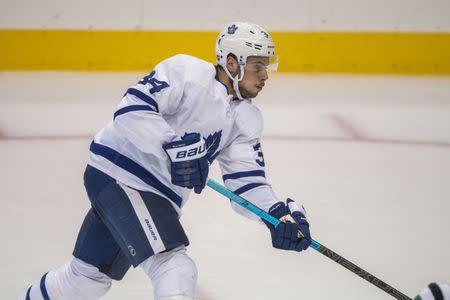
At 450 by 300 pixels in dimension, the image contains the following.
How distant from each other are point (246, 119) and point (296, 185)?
5.87ft

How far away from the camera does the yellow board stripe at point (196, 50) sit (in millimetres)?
6668

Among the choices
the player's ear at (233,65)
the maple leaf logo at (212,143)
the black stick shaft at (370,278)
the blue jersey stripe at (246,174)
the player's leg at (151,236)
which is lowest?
the black stick shaft at (370,278)

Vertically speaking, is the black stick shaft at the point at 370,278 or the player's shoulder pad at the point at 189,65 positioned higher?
the player's shoulder pad at the point at 189,65

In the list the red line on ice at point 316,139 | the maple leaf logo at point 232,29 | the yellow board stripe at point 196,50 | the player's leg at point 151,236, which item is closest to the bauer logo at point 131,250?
the player's leg at point 151,236

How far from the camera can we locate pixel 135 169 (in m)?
2.73

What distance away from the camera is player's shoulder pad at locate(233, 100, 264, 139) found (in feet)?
9.32

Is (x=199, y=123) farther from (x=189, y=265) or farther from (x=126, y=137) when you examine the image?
(x=189, y=265)

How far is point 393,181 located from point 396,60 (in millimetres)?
2421

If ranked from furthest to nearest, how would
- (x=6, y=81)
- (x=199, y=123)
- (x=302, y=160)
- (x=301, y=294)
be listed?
(x=6, y=81)
(x=302, y=160)
(x=301, y=294)
(x=199, y=123)

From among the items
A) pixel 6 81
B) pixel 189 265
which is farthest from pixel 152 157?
pixel 6 81

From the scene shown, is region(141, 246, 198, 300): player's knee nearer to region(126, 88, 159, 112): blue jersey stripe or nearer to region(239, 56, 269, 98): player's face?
region(126, 88, 159, 112): blue jersey stripe

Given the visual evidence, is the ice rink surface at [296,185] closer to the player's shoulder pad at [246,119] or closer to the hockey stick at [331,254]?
the hockey stick at [331,254]

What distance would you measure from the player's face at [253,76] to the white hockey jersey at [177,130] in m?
Answer: 0.05

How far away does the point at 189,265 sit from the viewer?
2.52m
